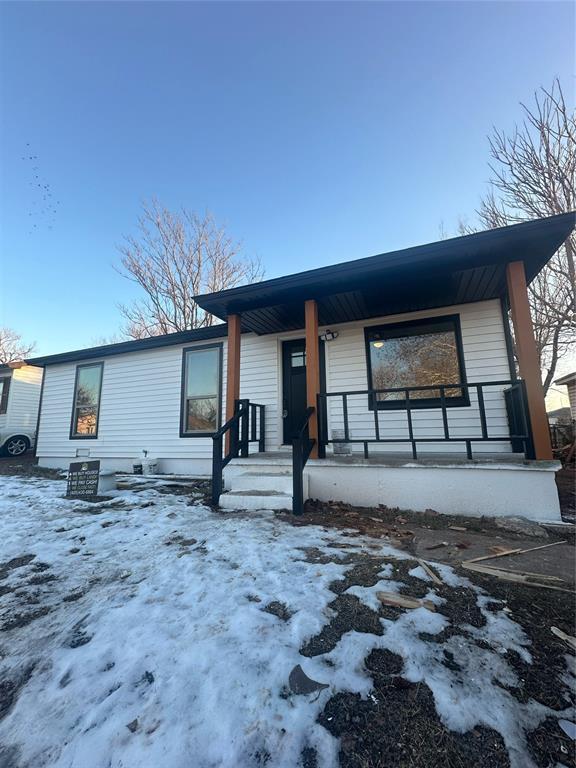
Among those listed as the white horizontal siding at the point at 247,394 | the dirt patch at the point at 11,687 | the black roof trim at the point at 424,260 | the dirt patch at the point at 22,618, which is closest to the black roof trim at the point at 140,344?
the white horizontal siding at the point at 247,394

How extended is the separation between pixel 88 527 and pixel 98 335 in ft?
78.6

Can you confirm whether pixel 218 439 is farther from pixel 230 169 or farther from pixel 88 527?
pixel 230 169

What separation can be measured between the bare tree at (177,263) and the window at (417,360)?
9215 millimetres

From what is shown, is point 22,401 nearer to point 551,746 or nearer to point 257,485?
point 257,485

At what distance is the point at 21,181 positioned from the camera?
9445mm

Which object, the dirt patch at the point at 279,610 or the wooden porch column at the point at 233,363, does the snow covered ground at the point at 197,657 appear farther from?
the wooden porch column at the point at 233,363

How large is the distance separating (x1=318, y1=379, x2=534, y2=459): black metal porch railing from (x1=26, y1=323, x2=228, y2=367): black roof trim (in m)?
2.79

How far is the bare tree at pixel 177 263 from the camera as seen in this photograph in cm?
1277

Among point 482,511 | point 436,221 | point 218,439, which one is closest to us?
point 482,511

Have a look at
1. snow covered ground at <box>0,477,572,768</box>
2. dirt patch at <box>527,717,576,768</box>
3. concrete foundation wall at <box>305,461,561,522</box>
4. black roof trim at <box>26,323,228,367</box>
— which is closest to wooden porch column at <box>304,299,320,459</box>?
concrete foundation wall at <box>305,461,561,522</box>

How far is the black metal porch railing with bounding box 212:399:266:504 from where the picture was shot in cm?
423

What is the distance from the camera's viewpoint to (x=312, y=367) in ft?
15.0

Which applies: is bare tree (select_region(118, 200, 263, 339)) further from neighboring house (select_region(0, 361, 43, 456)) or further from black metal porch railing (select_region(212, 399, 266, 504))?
black metal porch railing (select_region(212, 399, 266, 504))

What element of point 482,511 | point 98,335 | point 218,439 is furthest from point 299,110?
point 98,335
